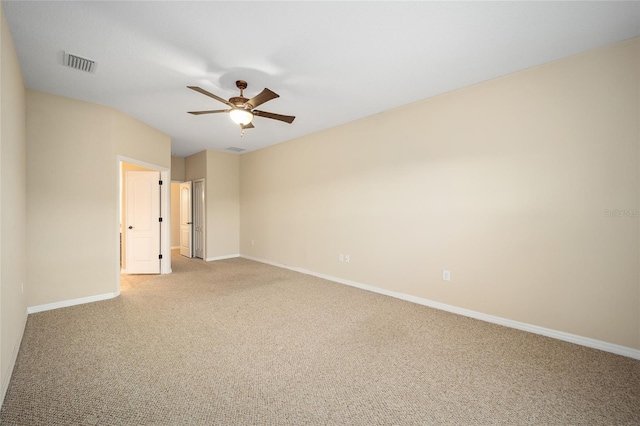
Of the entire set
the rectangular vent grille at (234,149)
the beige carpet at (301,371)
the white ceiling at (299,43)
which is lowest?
the beige carpet at (301,371)

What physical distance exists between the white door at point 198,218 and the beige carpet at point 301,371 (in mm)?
3719

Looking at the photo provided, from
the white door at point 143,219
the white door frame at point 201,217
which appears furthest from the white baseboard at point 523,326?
the white door frame at point 201,217

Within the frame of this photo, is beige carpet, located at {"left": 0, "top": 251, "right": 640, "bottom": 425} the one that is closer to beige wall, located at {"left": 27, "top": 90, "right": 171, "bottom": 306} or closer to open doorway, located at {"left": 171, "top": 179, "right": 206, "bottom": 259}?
beige wall, located at {"left": 27, "top": 90, "right": 171, "bottom": 306}

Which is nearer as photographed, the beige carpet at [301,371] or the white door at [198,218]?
→ the beige carpet at [301,371]

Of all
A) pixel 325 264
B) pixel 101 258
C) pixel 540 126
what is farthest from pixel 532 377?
pixel 101 258

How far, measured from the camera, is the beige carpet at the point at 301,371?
6.17 ft

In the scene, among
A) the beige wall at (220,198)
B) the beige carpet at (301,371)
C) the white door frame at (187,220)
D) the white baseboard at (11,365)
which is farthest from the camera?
the white door frame at (187,220)

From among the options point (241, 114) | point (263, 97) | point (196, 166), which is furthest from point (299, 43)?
point (196, 166)

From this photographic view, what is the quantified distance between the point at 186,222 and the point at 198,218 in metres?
0.54

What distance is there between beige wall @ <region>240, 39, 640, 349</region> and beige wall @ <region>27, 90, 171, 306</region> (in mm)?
3659

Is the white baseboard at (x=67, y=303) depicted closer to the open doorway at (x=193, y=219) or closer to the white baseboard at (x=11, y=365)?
the white baseboard at (x=11, y=365)

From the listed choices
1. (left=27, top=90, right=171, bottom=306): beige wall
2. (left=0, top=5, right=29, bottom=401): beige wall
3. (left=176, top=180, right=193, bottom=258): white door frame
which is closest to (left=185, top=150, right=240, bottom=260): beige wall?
(left=176, top=180, right=193, bottom=258): white door frame

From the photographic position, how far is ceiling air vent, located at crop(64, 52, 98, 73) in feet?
9.48

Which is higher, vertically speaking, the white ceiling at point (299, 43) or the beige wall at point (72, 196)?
the white ceiling at point (299, 43)
